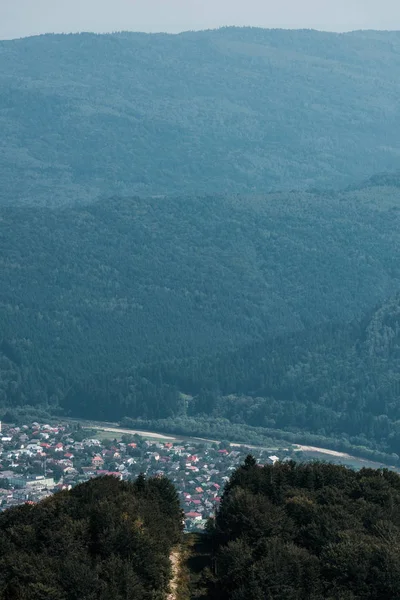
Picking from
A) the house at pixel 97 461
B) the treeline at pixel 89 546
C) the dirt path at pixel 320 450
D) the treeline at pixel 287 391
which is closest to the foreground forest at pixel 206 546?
the treeline at pixel 89 546

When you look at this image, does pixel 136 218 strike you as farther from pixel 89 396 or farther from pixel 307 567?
pixel 307 567

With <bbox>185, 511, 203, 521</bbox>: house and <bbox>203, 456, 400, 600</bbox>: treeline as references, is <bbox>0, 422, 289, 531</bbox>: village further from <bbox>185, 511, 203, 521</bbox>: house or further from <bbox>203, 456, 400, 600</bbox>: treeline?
<bbox>203, 456, 400, 600</bbox>: treeline

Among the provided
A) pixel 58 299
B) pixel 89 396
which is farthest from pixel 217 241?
pixel 89 396

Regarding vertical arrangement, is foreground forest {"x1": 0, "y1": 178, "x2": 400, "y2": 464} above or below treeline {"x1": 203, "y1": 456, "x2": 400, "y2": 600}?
below

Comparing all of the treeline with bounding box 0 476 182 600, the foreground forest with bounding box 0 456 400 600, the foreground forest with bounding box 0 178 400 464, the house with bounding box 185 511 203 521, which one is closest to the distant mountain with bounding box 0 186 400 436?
the foreground forest with bounding box 0 178 400 464

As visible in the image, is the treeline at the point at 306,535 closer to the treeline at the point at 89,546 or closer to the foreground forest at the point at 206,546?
the foreground forest at the point at 206,546

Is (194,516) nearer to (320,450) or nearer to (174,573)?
(174,573)
